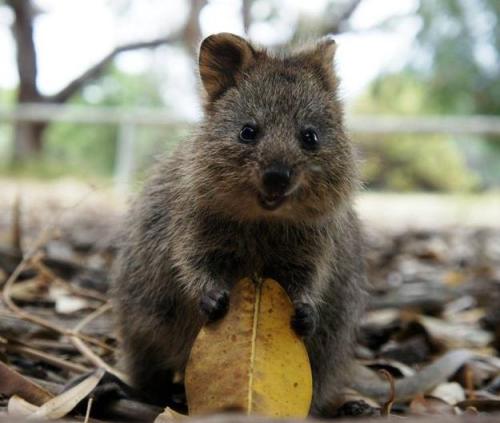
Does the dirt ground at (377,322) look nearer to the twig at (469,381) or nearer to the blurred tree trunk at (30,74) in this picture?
the twig at (469,381)

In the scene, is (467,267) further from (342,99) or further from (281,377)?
(281,377)

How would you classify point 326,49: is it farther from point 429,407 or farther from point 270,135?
point 429,407

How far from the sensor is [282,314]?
3246 millimetres

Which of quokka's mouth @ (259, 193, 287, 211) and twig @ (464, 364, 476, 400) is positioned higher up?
quokka's mouth @ (259, 193, 287, 211)

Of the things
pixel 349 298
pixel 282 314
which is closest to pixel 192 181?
pixel 282 314

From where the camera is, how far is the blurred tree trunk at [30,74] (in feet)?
62.8

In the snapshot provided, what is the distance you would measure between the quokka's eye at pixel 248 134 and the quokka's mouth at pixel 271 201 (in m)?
0.34

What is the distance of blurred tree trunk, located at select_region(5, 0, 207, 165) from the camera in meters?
19.2

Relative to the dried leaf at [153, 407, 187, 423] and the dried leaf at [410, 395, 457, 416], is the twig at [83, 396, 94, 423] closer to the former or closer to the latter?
the dried leaf at [153, 407, 187, 423]

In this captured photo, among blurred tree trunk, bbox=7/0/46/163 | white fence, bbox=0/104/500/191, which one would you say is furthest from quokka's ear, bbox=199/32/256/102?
blurred tree trunk, bbox=7/0/46/163

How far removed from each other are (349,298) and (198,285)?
1.02 metres

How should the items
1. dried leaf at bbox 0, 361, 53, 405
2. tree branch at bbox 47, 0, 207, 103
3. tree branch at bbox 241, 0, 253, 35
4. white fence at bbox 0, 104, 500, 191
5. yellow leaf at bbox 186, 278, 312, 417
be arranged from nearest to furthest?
1. yellow leaf at bbox 186, 278, 312, 417
2. dried leaf at bbox 0, 361, 53, 405
3. tree branch at bbox 241, 0, 253, 35
4. white fence at bbox 0, 104, 500, 191
5. tree branch at bbox 47, 0, 207, 103

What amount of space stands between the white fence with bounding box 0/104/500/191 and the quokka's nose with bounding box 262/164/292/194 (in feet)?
32.0

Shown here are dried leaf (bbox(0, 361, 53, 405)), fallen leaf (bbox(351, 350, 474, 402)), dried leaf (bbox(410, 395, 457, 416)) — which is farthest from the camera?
fallen leaf (bbox(351, 350, 474, 402))
